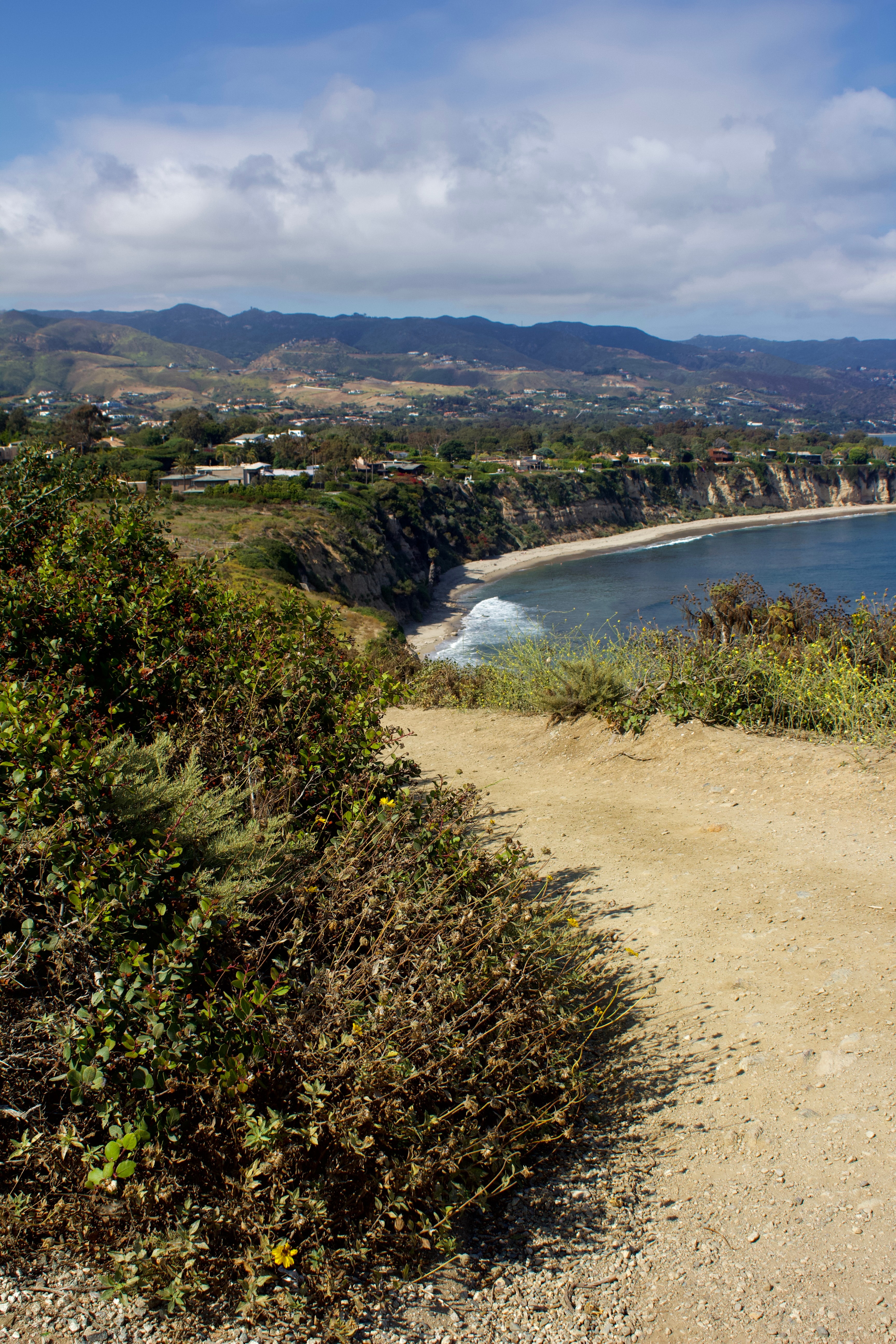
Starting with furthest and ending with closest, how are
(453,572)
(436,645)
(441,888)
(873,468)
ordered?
(873,468)
(453,572)
(436,645)
(441,888)

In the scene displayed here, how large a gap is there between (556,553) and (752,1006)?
76.9 meters

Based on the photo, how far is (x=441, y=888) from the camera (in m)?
3.34

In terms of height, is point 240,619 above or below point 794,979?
above

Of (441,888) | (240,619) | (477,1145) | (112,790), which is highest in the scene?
(240,619)

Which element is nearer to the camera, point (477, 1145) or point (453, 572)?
point (477, 1145)

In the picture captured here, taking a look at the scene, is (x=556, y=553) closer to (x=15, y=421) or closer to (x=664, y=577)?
(x=664, y=577)

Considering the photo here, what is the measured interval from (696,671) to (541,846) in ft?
10.4

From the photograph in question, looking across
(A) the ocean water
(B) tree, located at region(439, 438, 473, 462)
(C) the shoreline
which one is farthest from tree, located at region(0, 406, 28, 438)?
(B) tree, located at region(439, 438, 473, 462)

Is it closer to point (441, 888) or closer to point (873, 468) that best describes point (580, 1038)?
point (441, 888)

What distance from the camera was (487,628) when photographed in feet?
152

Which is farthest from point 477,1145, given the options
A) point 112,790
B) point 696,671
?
point 696,671

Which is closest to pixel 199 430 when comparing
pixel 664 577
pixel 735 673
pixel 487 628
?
pixel 664 577

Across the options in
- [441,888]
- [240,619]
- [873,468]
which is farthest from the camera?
[873,468]

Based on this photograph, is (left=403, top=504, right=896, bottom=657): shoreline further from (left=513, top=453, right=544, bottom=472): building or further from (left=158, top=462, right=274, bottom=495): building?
(left=158, top=462, right=274, bottom=495): building
